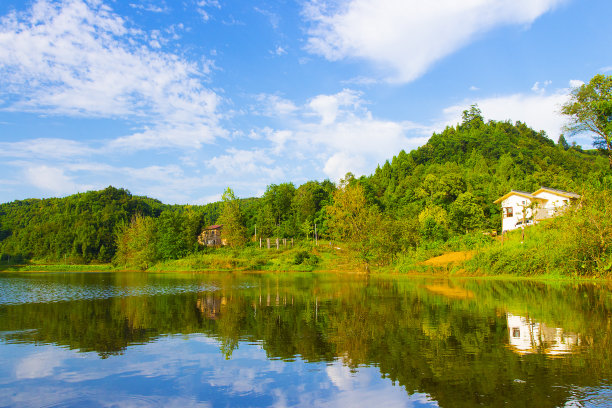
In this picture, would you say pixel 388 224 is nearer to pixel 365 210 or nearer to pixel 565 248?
pixel 365 210

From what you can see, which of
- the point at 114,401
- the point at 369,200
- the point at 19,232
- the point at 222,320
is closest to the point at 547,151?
the point at 369,200

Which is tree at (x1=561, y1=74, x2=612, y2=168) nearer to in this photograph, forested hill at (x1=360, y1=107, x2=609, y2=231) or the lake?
forested hill at (x1=360, y1=107, x2=609, y2=231)

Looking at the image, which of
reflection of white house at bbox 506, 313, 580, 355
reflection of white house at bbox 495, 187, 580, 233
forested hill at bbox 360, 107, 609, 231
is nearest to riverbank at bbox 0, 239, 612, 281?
forested hill at bbox 360, 107, 609, 231

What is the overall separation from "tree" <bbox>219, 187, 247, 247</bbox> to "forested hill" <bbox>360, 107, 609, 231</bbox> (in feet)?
86.0

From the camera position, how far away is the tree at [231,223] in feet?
230

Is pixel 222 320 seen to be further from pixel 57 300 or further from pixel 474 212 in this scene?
pixel 474 212

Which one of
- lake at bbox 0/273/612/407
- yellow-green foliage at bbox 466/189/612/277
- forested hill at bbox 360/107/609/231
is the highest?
forested hill at bbox 360/107/609/231

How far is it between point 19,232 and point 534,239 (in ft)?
414

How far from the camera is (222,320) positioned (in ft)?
51.3

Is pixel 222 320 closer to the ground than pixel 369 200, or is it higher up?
closer to the ground

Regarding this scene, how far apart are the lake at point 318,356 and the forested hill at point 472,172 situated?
136 ft

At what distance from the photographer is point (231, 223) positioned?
70812 millimetres

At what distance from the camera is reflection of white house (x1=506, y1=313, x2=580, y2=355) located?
9936 millimetres

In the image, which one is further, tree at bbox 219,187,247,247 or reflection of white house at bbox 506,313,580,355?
tree at bbox 219,187,247,247
